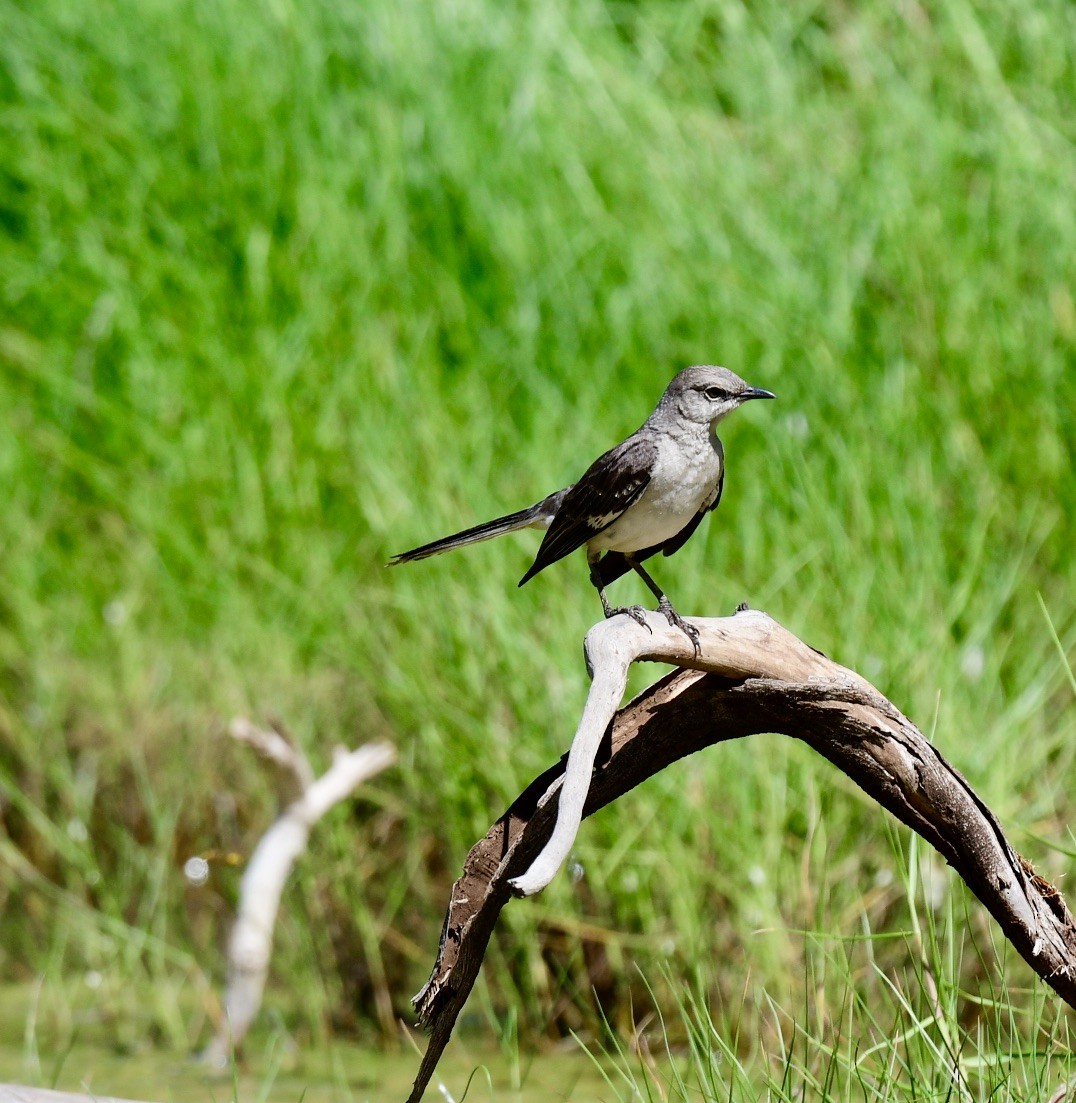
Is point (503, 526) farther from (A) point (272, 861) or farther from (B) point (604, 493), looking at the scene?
(A) point (272, 861)

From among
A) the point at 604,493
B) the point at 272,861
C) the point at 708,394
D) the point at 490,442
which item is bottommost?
the point at 272,861

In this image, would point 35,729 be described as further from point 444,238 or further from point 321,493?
point 444,238

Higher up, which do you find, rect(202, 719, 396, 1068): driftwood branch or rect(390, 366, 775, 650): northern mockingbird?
rect(390, 366, 775, 650): northern mockingbird

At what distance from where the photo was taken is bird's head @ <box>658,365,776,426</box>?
3246 mm

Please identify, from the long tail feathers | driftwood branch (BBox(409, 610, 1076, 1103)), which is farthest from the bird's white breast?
driftwood branch (BBox(409, 610, 1076, 1103))

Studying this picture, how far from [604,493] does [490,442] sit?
268 cm

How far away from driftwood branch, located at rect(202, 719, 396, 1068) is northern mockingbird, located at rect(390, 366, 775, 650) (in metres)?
1.52

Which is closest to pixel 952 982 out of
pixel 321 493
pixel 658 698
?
pixel 658 698

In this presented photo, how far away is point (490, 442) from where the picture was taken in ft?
19.0

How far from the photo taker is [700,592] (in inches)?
192

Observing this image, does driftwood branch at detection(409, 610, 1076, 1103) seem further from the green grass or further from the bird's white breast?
the bird's white breast

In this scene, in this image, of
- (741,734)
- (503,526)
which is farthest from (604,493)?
(741,734)

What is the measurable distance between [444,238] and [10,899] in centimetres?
325

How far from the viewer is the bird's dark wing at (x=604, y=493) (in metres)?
3.15
